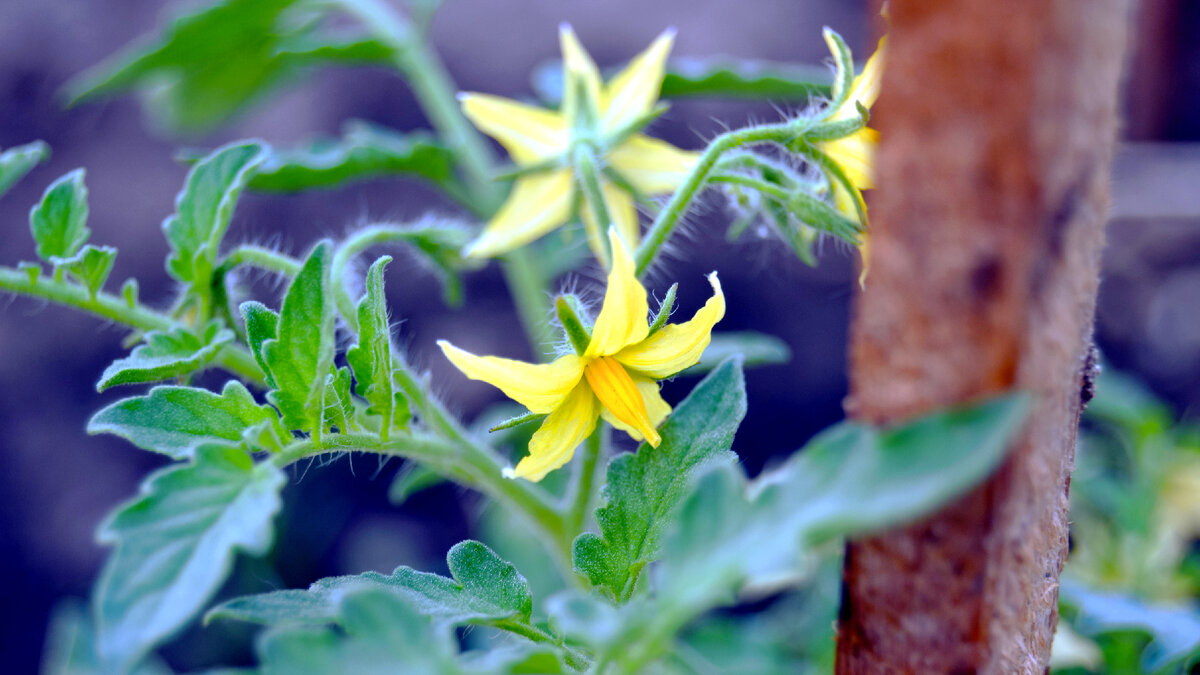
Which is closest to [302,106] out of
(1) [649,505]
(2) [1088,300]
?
(1) [649,505]

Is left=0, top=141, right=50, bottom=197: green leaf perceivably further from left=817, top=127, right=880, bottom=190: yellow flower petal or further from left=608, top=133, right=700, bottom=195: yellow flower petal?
left=817, top=127, right=880, bottom=190: yellow flower petal

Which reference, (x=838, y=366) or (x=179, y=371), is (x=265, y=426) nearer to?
(x=179, y=371)

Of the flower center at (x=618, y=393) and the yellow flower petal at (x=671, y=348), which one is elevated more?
the yellow flower petal at (x=671, y=348)

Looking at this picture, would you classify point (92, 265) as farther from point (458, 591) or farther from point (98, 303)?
point (458, 591)

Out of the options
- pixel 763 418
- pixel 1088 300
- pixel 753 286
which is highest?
pixel 1088 300

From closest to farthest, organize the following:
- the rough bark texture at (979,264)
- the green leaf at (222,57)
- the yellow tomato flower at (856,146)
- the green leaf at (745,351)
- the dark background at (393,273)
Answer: the rough bark texture at (979,264) → the yellow tomato flower at (856,146) → the green leaf at (745,351) → the green leaf at (222,57) → the dark background at (393,273)

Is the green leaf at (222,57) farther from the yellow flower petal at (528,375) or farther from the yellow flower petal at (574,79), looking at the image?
the yellow flower petal at (528,375)

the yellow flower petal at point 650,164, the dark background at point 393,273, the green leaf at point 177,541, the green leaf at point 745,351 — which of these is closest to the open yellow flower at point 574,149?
the yellow flower petal at point 650,164
